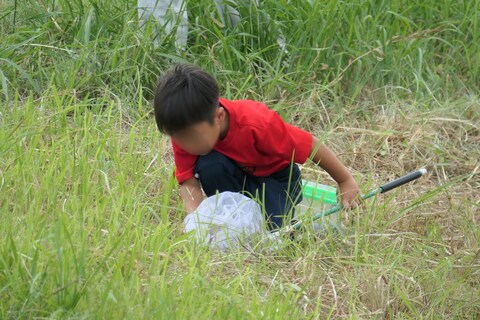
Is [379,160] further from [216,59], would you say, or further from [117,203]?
[117,203]

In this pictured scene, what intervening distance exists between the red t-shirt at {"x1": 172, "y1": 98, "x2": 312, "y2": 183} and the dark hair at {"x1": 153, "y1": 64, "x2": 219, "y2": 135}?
141 mm

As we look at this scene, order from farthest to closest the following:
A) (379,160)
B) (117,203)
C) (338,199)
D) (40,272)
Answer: (379,160) → (338,199) → (117,203) → (40,272)

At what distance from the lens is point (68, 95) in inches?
151

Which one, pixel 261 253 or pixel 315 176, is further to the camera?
pixel 315 176

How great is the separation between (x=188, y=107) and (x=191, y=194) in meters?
0.38

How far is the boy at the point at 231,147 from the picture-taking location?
2.97m

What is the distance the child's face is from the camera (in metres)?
3.00

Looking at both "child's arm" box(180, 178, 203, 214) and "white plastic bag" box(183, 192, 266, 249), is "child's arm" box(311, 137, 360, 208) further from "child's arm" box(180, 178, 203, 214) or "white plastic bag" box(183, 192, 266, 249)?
"child's arm" box(180, 178, 203, 214)

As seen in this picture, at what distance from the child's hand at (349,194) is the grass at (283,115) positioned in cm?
4

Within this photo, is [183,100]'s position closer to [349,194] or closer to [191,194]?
[191,194]

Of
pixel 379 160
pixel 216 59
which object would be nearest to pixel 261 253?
pixel 379 160

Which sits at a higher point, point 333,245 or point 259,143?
point 259,143

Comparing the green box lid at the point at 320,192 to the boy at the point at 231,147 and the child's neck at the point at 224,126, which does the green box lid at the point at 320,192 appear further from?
the child's neck at the point at 224,126

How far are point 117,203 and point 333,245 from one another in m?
0.66
